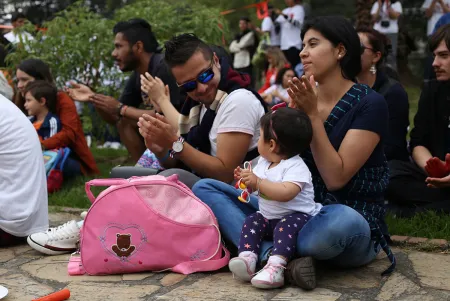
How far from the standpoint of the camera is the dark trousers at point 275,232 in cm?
306

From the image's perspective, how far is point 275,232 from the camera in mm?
3113

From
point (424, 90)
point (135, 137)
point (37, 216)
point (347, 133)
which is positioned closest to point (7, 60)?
point (135, 137)

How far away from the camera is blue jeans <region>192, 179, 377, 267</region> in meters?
3.00

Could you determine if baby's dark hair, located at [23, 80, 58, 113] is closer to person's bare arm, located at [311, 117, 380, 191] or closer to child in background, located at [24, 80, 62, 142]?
child in background, located at [24, 80, 62, 142]

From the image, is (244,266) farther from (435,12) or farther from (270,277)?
(435,12)

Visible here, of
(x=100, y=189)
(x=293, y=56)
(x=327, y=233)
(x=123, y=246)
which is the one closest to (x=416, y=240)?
(x=327, y=233)

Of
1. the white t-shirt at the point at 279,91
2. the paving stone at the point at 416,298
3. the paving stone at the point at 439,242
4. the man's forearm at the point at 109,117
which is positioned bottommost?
the paving stone at the point at 439,242

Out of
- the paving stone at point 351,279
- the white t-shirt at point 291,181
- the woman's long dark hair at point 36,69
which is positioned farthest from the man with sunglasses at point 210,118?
the woman's long dark hair at point 36,69

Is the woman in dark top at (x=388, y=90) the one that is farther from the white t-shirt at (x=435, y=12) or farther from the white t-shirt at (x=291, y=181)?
the white t-shirt at (x=435, y=12)

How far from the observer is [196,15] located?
6945mm

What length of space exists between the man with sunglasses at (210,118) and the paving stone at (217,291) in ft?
2.47

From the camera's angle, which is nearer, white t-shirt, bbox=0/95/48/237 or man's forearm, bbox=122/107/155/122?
white t-shirt, bbox=0/95/48/237

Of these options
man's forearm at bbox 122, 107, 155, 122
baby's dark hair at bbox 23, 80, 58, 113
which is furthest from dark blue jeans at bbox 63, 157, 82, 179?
man's forearm at bbox 122, 107, 155, 122

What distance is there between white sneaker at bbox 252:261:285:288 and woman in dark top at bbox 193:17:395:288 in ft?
0.16
